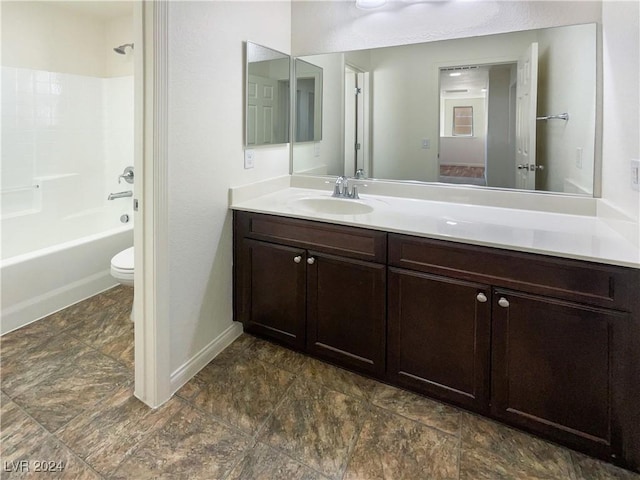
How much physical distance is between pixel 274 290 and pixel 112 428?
3.02 ft

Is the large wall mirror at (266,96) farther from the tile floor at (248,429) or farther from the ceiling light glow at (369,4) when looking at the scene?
the tile floor at (248,429)

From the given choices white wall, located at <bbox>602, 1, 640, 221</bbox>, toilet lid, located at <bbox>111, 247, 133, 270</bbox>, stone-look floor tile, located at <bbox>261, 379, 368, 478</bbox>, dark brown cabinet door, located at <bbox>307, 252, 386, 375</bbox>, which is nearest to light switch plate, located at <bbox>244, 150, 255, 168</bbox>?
dark brown cabinet door, located at <bbox>307, 252, 386, 375</bbox>

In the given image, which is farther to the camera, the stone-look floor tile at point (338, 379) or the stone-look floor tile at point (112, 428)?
the stone-look floor tile at point (338, 379)

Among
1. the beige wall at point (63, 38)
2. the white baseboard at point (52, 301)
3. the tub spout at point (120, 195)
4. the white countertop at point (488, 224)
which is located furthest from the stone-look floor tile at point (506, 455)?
the beige wall at point (63, 38)

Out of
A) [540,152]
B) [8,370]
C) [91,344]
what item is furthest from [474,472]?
[8,370]

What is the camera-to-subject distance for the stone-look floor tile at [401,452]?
1320 millimetres

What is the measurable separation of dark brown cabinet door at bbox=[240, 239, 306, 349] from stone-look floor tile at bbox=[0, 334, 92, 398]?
0.93m

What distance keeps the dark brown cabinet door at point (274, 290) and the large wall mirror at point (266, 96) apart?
670 mm

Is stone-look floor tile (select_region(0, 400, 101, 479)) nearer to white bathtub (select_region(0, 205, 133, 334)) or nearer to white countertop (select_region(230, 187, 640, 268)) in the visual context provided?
white bathtub (select_region(0, 205, 133, 334))

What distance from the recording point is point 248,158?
217 cm

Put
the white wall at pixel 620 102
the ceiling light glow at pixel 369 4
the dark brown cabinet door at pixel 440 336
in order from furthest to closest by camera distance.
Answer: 1. the ceiling light glow at pixel 369 4
2. the dark brown cabinet door at pixel 440 336
3. the white wall at pixel 620 102

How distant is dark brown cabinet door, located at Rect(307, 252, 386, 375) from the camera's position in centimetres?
169

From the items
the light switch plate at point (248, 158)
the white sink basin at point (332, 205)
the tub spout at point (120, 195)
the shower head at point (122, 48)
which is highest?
the shower head at point (122, 48)

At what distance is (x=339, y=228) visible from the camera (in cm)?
174
